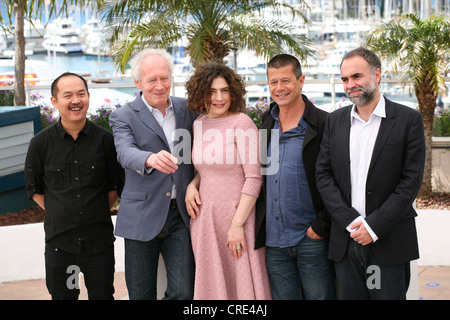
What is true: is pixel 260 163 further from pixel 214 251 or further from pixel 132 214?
pixel 132 214

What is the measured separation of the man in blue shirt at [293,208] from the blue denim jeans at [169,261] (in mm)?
465

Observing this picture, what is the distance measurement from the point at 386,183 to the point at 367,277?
0.55m

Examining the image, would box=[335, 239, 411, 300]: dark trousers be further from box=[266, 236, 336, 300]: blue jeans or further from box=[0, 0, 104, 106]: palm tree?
box=[0, 0, 104, 106]: palm tree

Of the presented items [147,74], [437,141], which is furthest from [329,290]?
[437,141]

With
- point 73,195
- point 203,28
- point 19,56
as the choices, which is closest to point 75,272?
point 73,195

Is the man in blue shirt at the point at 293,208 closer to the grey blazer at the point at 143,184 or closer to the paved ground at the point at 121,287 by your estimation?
the grey blazer at the point at 143,184

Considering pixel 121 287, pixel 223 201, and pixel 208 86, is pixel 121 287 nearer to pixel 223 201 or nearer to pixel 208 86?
pixel 223 201

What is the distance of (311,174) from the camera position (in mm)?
3436

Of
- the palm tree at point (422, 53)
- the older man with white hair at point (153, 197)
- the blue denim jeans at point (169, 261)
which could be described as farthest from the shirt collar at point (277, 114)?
the palm tree at point (422, 53)

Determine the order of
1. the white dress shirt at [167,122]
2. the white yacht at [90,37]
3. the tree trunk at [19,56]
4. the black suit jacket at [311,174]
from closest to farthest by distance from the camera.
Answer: the black suit jacket at [311,174], the white dress shirt at [167,122], the tree trunk at [19,56], the white yacht at [90,37]

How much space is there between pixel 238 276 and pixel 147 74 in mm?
1341

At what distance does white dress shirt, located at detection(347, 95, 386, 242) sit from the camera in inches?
129

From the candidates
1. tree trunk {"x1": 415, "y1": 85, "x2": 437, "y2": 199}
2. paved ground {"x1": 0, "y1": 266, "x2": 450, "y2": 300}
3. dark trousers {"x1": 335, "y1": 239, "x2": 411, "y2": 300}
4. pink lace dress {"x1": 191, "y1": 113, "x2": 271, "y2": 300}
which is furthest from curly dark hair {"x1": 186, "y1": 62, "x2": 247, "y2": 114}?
tree trunk {"x1": 415, "y1": 85, "x2": 437, "y2": 199}

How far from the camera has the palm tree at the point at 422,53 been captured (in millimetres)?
8031
